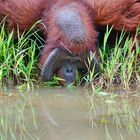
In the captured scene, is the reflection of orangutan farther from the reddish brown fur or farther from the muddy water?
the muddy water

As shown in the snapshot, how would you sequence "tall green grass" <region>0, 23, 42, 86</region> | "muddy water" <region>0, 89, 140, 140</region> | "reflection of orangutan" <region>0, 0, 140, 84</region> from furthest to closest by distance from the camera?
"tall green grass" <region>0, 23, 42, 86</region> < "reflection of orangutan" <region>0, 0, 140, 84</region> < "muddy water" <region>0, 89, 140, 140</region>

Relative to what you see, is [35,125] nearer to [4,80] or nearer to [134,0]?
[4,80]

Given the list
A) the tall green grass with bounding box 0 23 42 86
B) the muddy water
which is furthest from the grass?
the muddy water

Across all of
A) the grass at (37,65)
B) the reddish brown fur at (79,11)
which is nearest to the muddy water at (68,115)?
the grass at (37,65)

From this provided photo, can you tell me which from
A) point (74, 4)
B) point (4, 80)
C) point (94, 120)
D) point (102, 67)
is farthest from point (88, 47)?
point (94, 120)

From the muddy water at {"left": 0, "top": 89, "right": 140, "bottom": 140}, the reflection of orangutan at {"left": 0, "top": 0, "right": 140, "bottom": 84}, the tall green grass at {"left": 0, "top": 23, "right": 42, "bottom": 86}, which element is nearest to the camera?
the muddy water at {"left": 0, "top": 89, "right": 140, "bottom": 140}

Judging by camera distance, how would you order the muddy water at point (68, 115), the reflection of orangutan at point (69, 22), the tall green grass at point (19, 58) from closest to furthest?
the muddy water at point (68, 115) < the reflection of orangutan at point (69, 22) < the tall green grass at point (19, 58)

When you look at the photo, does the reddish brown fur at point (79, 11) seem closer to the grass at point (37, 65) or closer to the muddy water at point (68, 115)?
the grass at point (37, 65)

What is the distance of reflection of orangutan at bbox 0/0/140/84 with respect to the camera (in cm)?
396

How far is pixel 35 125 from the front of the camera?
2787 millimetres

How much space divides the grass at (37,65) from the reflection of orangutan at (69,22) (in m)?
0.09

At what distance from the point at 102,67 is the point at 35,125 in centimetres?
144

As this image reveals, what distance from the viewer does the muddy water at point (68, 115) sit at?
102 inches

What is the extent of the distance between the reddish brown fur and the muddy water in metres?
0.52
